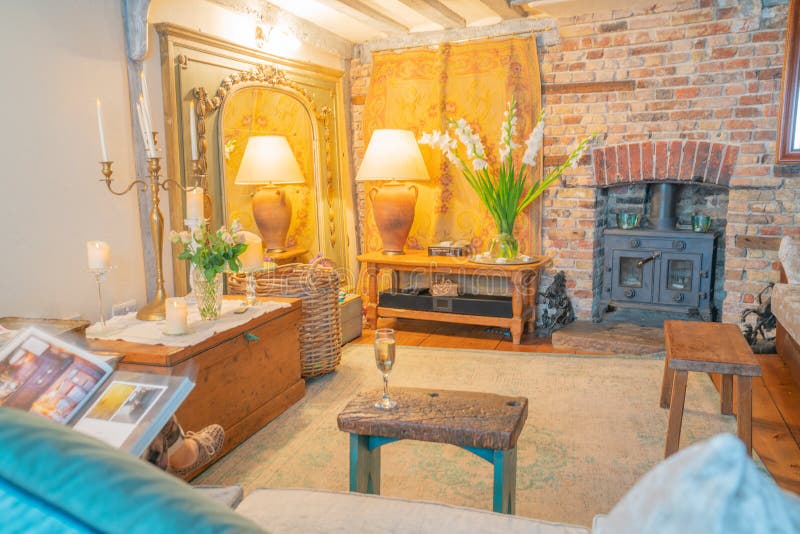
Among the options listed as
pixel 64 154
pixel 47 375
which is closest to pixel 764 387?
pixel 47 375

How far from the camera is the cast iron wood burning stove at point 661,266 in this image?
409 centimetres

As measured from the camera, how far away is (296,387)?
304 centimetres

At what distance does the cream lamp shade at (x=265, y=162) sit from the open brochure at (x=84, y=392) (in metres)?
3.11

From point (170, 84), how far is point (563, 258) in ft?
9.16

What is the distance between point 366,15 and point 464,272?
5.92 ft

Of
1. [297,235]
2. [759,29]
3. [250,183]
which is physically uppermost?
[759,29]

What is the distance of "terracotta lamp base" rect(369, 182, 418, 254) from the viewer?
4398 mm

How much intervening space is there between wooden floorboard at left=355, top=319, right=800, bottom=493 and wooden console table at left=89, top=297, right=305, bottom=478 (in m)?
1.27

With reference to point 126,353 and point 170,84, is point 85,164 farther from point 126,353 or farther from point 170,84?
point 126,353

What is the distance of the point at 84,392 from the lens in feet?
3.62

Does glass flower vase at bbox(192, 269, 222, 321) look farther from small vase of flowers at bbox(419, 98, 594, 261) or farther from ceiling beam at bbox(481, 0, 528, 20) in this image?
ceiling beam at bbox(481, 0, 528, 20)

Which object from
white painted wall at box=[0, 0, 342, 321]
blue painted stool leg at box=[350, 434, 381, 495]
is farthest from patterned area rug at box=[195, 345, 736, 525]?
white painted wall at box=[0, 0, 342, 321]

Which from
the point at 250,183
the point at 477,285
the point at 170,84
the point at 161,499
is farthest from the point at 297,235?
the point at 161,499

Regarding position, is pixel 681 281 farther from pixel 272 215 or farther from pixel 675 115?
pixel 272 215
